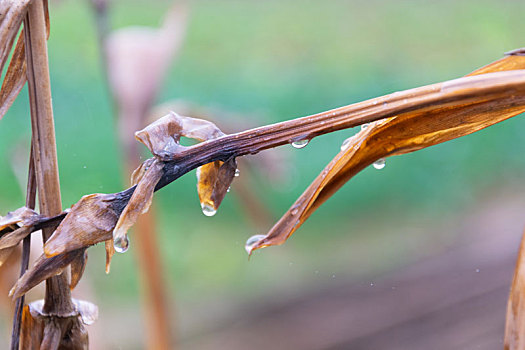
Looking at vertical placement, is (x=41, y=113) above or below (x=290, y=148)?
below

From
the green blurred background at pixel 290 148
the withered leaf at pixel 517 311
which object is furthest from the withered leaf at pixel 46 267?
the green blurred background at pixel 290 148

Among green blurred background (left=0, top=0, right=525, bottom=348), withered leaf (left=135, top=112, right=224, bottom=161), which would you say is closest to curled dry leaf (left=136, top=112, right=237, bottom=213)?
withered leaf (left=135, top=112, right=224, bottom=161)

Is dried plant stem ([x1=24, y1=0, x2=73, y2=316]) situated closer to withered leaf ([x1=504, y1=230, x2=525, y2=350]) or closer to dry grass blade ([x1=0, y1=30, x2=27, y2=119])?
dry grass blade ([x1=0, y1=30, x2=27, y2=119])

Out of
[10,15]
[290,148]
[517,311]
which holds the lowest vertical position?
[517,311]

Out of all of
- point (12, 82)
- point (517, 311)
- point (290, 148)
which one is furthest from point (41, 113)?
point (290, 148)

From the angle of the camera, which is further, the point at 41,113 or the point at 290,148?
the point at 290,148

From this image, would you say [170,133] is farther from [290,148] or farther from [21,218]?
[290,148]

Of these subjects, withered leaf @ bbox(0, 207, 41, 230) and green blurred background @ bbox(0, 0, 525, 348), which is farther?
green blurred background @ bbox(0, 0, 525, 348)
